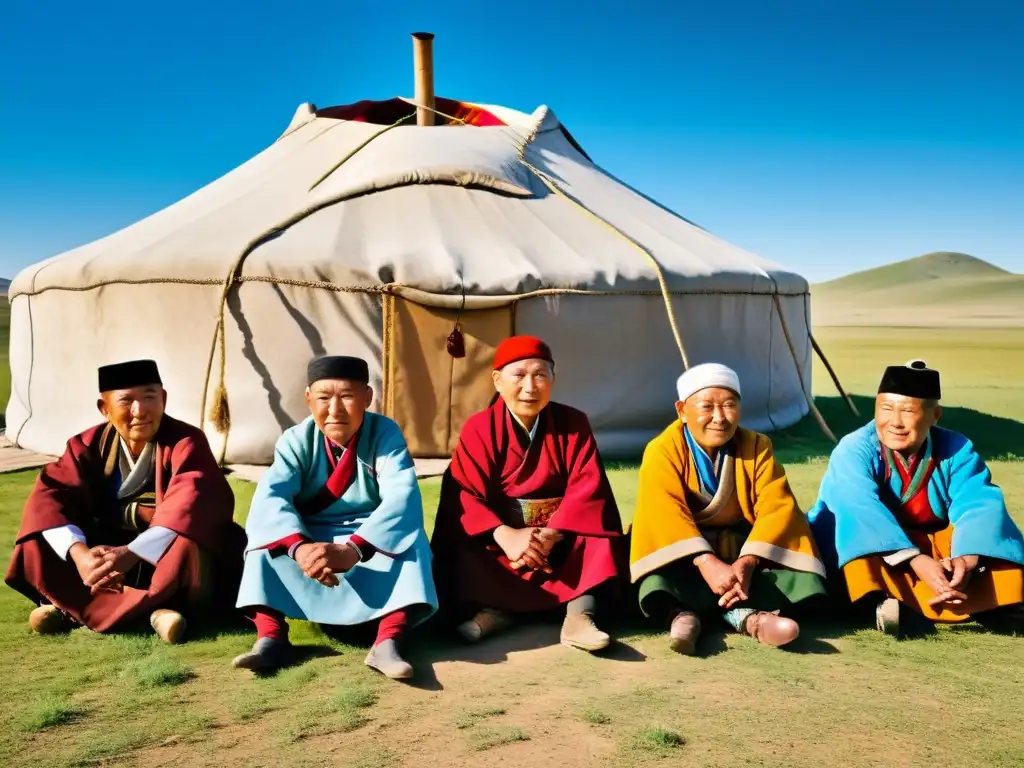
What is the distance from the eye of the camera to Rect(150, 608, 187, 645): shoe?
Answer: 2766 mm

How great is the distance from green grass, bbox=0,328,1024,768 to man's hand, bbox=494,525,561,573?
10.3 inches

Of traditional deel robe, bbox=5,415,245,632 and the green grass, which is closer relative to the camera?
the green grass

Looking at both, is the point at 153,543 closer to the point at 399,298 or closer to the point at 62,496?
the point at 62,496

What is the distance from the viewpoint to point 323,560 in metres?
2.58

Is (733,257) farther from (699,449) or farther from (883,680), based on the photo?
(883,680)

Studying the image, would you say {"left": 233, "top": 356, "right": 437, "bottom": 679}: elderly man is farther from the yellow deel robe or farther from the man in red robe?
the yellow deel robe

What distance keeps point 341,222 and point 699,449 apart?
13.0ft

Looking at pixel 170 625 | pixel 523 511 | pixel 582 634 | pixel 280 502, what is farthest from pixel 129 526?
pixel 582 634

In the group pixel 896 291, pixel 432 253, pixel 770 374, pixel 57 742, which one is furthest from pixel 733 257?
pixel 896 291

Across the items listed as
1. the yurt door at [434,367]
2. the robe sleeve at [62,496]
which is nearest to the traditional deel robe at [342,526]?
the robe sleeve at [62,496]

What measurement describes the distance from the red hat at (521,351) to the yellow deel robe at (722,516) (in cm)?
49

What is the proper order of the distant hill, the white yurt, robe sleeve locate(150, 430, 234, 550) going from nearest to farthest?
robe sleeve locate(150, 430, 234, 550), the white yurt, the distant hill

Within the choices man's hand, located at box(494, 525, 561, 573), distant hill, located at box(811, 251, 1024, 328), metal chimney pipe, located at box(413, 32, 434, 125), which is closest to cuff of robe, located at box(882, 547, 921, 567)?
man's hand, located at box(494, 525, 561, 573)

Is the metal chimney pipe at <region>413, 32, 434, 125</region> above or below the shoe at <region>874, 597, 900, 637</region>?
above
